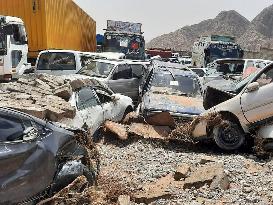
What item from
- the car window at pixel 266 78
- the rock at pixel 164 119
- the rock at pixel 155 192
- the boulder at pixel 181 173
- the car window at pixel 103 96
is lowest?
the rock at pixel 155 192

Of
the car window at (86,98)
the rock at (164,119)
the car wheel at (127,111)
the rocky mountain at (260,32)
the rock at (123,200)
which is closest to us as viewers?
the rock at (123,200)

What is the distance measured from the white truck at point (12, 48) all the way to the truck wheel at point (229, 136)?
851 centimetres

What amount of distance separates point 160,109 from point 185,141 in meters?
1.01

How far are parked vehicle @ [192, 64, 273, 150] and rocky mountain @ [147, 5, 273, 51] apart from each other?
76.0 meters

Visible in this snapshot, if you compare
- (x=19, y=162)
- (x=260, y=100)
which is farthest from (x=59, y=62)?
(x=19, y=162)

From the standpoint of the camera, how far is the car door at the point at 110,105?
10047 millimetres

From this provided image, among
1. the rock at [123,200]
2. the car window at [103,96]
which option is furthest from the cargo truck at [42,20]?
the rock at [123,200]

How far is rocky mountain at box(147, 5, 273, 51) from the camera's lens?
8699cm

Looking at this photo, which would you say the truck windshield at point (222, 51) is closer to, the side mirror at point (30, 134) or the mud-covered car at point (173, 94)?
the mud-covered car at point (173, 94)

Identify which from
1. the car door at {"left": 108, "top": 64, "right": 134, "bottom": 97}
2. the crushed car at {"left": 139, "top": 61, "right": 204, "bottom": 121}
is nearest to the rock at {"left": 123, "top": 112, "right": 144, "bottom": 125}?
the crushed car at {"left": 139, "top": 61, "right": 204, "bottom": 121}

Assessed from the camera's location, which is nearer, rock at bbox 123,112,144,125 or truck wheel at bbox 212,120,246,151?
truck wheel at bbox 212,120,246,151

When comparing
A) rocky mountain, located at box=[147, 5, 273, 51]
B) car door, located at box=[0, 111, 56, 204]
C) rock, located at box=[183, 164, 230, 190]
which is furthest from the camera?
rocky mountain, located at box=[147, 5, 273, 51]

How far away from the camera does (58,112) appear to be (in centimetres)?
765

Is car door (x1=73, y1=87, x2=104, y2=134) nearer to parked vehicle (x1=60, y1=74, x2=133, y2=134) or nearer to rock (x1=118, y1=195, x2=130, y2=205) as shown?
parked vehicle (x1=60, y1=74, x2=133, y2=134)
